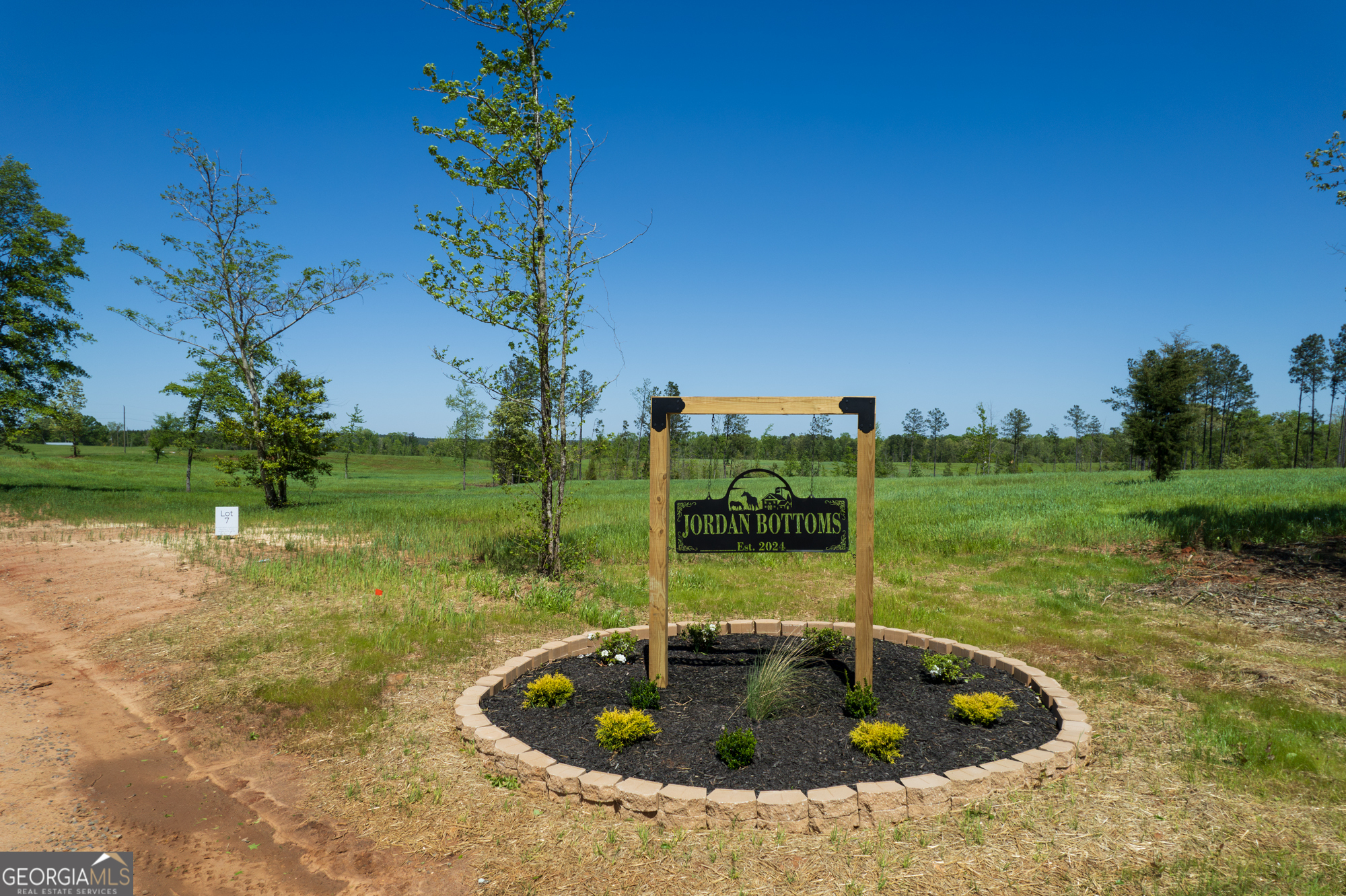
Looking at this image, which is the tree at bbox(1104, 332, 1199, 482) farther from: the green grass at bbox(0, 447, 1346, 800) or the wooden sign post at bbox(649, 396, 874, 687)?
the wooden sign post at bbox(649, 396, 874, 687)

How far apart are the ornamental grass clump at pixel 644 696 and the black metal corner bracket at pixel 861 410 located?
2470mm

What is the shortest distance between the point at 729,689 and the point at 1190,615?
6601 mm

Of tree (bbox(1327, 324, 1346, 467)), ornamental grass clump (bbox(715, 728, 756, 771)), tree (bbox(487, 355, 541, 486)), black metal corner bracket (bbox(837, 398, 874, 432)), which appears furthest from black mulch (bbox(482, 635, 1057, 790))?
tree (bbox(1327, 324, 1346, 467))

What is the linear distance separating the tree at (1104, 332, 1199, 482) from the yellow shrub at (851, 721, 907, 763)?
28.8m

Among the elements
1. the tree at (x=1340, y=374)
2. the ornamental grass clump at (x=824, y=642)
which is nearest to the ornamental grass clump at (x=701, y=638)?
the ornamental grass clump at (x=824, y=642)

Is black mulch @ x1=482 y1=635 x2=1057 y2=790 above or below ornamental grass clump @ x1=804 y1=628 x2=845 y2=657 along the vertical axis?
below

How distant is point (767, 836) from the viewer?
3146 millimetres

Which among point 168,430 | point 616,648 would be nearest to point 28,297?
point 168,430

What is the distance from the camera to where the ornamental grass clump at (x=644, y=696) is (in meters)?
4.45

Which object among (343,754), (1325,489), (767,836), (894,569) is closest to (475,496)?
(894,569)

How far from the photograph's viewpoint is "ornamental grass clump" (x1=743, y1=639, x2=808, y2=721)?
14.1 feet

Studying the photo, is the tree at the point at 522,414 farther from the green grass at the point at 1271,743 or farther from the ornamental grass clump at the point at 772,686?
the green grass at the point at 1271,743

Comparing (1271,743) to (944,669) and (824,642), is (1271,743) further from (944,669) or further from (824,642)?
(824,642)

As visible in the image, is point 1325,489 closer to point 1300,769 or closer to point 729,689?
point 1300,769
